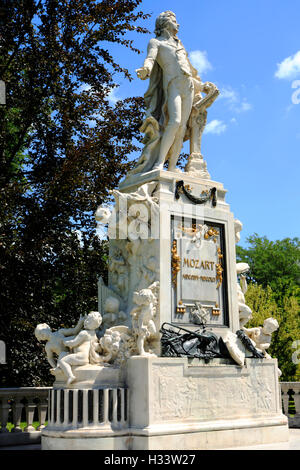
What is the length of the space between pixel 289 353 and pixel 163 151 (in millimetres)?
16314

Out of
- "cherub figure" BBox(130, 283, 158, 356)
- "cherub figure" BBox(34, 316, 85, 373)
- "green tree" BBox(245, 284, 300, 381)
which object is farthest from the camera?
"green tree" BBox(245, 284, 300, 381)

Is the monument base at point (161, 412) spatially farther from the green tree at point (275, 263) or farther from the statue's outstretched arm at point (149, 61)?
the green tree at point (275, 263)

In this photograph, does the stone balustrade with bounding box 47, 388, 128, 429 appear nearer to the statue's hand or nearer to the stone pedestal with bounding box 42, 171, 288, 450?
the stone pedestal with bounding box 42, 171, 288, 450

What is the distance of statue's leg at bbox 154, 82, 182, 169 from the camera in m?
9.84

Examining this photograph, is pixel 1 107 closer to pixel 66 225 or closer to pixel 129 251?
pixel 66 225

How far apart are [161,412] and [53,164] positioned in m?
7.95

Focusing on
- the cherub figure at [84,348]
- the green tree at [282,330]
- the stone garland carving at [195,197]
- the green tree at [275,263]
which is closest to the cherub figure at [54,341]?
the cherub figure at [84,348]

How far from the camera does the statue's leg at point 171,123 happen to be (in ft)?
32.3

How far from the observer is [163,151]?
32.4 feet

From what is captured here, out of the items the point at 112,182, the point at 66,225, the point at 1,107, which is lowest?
the point at 66,225

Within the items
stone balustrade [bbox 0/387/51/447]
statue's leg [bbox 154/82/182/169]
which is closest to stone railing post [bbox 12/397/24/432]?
stone balustrade [bbox 0/387/51/447]

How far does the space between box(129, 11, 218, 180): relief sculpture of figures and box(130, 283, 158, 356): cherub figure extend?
103 inches

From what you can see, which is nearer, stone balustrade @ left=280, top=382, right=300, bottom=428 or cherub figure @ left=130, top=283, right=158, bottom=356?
cherub figure @ left=130, top=283, right=158, bottom=356
